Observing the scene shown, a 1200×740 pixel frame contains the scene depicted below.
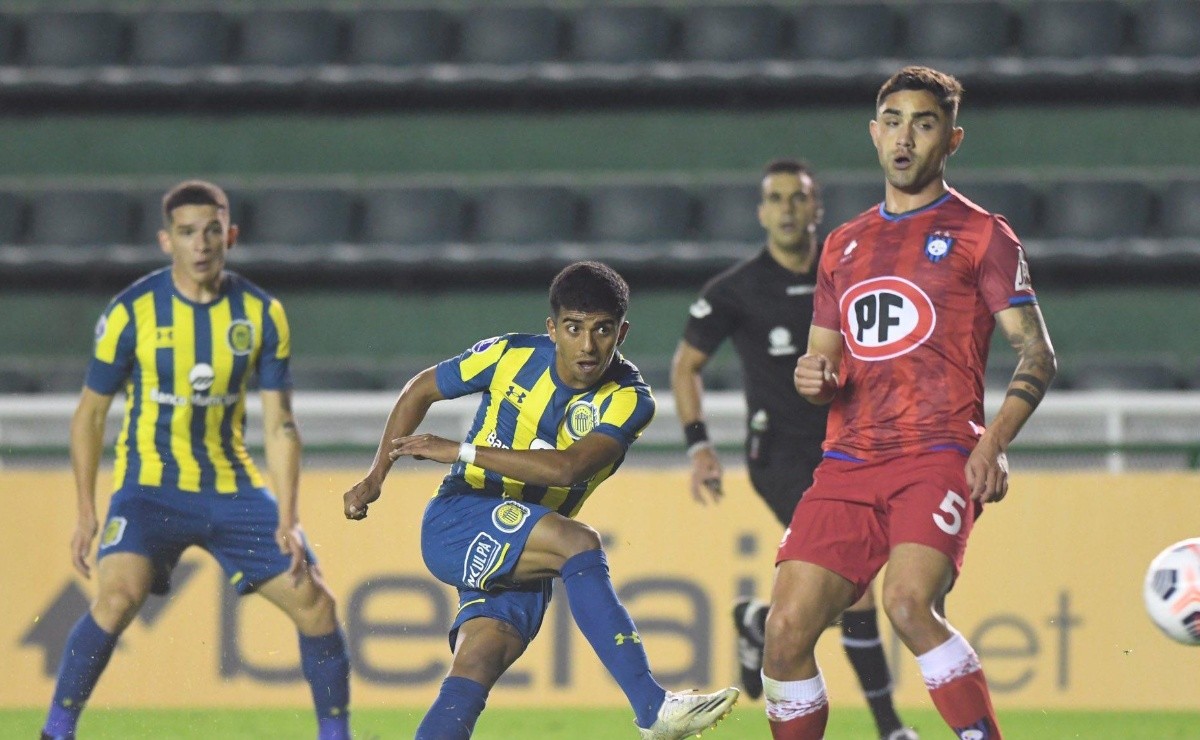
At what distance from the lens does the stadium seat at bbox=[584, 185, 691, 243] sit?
11.1m

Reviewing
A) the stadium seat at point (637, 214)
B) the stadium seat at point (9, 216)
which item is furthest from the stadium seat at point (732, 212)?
the stadium seat at point (9, 216)

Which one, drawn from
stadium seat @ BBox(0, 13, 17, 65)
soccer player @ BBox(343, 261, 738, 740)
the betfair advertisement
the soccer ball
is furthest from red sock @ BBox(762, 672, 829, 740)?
stadium seat @ BBox(0, 13, 17, 65)

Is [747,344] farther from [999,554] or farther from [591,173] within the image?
[591,173]

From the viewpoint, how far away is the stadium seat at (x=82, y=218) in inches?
446

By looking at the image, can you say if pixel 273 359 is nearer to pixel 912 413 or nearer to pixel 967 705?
pixel 912 413

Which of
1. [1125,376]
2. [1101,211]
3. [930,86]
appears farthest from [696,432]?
[1101,211]

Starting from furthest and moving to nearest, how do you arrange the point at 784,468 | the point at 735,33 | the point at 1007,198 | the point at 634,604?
the point at 735,33
the point at 1007,198
the point at 634,604
the point at 784,468

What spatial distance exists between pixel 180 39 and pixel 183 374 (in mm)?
7033

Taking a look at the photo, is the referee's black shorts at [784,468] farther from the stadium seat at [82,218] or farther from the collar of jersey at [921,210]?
the stadium seat at [82,218]

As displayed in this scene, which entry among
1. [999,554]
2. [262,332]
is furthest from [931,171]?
[999,554]

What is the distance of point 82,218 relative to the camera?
11367 millimetres

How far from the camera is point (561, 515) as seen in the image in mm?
4590

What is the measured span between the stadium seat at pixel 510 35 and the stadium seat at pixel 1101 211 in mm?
3681

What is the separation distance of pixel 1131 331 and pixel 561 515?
771 centimetres
